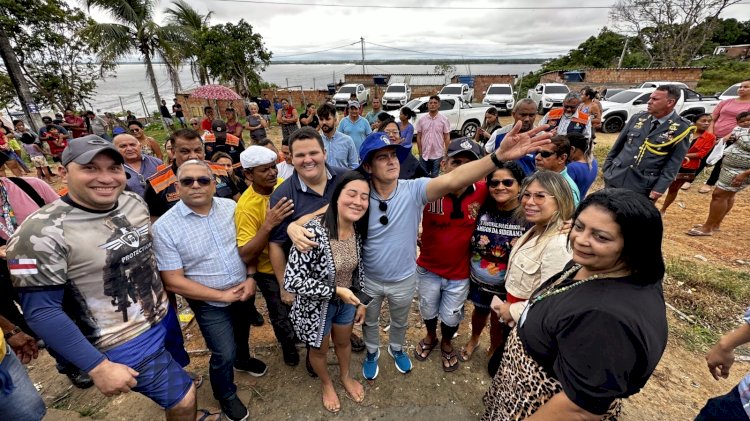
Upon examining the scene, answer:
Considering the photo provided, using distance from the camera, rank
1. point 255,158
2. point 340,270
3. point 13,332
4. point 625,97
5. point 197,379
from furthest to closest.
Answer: point 625,97
point 197,379
point 255,158
point 13,332
point 340,270

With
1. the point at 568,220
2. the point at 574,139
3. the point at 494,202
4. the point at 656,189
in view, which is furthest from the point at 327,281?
the point at 656,189

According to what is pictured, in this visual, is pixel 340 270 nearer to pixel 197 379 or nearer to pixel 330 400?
pixel 330 400

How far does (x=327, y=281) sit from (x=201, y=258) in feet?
2.71

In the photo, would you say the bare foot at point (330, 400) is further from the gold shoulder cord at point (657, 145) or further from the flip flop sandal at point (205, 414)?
the gold shoulder cord at point (657, 145)

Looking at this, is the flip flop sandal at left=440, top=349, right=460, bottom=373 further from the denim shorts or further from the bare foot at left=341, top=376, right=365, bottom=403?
the denim shorts

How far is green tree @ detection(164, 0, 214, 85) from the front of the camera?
52.6 ft

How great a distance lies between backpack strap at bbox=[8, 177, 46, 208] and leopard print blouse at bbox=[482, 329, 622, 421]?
3.28 metres

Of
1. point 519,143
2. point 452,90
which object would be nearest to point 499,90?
point 452,90

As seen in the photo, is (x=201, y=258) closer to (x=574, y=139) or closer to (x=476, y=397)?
(x=476, y=397)

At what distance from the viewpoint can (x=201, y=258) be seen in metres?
2.04

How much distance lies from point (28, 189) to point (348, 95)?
61.2 feet

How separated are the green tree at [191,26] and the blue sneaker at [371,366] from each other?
1819 centimetres

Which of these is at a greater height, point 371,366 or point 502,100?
point 502,100

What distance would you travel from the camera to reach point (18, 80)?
9.57m
